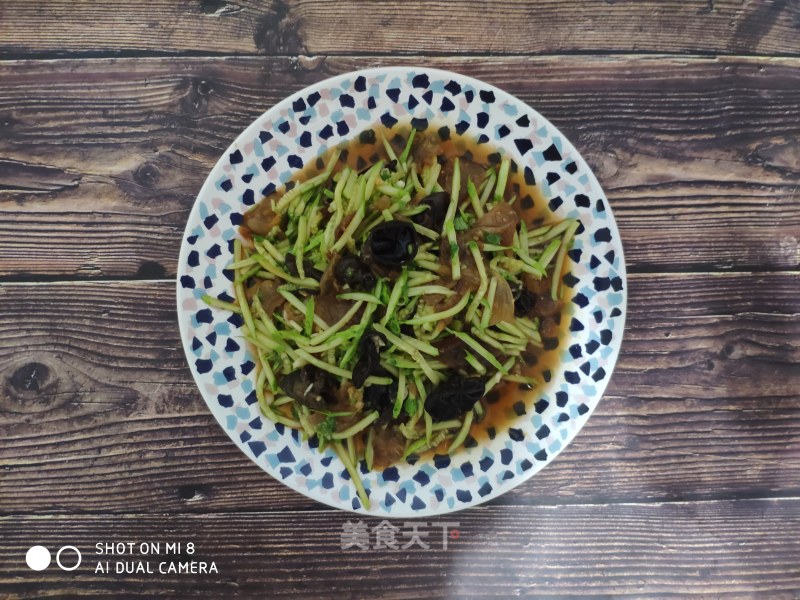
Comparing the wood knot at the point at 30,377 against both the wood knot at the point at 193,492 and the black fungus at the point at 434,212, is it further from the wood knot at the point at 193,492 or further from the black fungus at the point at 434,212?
the black fungus at the point at 434,212

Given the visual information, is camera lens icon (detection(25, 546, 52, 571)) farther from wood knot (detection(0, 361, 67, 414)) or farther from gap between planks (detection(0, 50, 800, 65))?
gap between planks (detection(0, 50, 800, 65))

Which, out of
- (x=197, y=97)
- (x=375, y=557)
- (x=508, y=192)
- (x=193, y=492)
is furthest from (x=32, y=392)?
(x=508, y=192)

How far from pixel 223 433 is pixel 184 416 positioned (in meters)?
0.15

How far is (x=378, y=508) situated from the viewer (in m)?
1.56

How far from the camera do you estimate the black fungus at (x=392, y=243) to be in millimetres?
1442

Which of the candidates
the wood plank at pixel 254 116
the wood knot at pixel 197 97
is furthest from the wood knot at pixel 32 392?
the wood knot at pixel 197 97

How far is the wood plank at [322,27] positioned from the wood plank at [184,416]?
895 millimetres

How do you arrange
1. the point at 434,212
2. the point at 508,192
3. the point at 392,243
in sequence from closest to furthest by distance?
the point at 392,243
the point at 434,212
the point at 508,192

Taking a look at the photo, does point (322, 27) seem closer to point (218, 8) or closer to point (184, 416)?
point (218, 8)

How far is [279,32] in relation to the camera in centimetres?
187

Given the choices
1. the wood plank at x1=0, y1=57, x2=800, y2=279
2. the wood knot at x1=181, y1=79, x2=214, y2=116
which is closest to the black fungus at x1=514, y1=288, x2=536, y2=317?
the wood plank at x1=0, y1=57, x2=800, y2=279

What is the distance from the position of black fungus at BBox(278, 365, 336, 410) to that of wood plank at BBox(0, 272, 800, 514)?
45cm

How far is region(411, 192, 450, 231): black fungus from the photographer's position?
5.05ft

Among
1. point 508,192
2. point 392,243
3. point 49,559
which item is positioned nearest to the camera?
point 392,243
